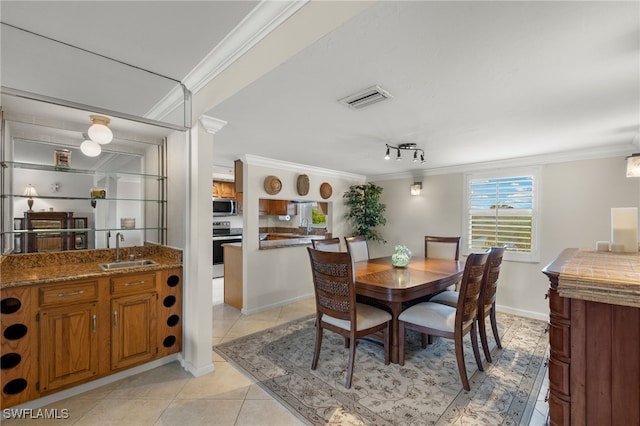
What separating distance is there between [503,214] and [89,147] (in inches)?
194

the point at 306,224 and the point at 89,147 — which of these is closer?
the point at 89,147

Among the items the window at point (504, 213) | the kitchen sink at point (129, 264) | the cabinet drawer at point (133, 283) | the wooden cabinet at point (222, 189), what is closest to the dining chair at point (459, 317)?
the window at point (504, 213)

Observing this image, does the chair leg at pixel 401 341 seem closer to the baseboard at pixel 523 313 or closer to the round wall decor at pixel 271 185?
the baseboard at pixel 523 313

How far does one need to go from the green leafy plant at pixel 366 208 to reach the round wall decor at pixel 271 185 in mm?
1526

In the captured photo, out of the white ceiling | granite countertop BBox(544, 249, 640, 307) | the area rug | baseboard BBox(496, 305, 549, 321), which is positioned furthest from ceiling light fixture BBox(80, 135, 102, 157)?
baseboard BBox(496, 305, 549, 321)

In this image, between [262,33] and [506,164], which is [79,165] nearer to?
[262,33]

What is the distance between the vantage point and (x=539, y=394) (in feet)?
6.76

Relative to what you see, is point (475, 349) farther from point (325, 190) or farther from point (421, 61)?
point (325, 190)

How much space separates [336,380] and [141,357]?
5.17ft

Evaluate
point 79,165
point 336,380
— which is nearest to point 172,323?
point 336,380

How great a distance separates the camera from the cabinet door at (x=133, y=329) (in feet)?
6.97

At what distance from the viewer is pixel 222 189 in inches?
239

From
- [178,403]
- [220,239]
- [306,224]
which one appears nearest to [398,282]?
[178,403]

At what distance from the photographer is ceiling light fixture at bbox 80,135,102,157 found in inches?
99.3
